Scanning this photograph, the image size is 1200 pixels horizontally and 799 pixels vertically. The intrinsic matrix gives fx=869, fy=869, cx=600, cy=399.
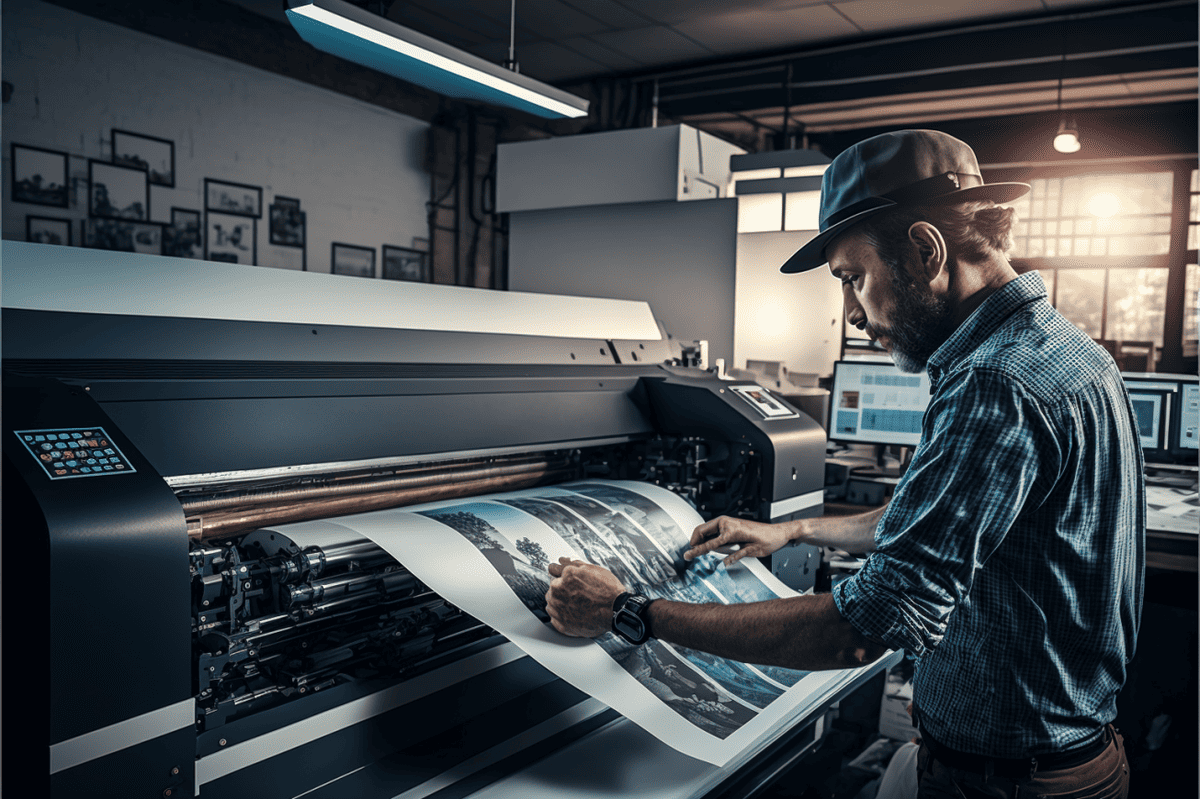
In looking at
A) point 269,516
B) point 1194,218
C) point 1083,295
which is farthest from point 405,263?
point 1194,218

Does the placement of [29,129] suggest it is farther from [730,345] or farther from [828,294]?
[828,294]

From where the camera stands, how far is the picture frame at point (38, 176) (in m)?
3.85

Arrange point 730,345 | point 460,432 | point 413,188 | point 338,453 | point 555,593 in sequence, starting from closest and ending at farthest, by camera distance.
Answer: point 555,593 → point 338,453 → point 460,432 → point 730,345 → point 413,188

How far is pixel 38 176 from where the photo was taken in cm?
392

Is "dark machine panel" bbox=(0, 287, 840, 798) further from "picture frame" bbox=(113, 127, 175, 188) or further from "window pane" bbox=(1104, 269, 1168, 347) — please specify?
"window pane" bbox=(1104, 269, 1168, 347)

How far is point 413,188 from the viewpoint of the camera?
18.9 ft

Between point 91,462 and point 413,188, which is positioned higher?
point 413,188

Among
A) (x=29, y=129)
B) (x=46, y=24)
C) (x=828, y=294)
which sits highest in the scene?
(x=46, y=24)

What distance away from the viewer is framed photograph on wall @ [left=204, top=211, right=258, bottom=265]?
459 cm

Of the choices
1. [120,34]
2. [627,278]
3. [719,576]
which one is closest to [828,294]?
[627,278]

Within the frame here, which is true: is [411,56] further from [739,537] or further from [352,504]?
[739,537]

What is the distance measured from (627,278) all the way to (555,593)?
2478 mm

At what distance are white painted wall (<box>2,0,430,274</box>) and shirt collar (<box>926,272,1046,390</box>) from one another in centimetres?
401

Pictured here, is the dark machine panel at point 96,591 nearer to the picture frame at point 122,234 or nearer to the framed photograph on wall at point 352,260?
the picture frame at point 122,234
